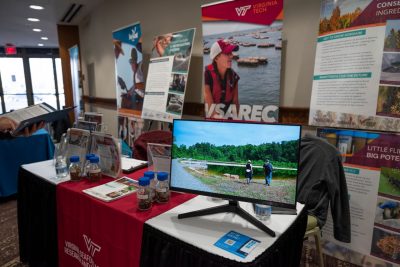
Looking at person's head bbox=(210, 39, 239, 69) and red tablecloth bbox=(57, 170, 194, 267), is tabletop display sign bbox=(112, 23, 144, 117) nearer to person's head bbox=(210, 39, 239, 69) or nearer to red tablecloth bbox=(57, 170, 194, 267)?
person's head bbox=(210, 39, 239, 69)

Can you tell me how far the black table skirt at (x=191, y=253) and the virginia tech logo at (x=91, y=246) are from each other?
34 cm

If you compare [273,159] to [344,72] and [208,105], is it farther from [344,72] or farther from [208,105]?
[208,105]

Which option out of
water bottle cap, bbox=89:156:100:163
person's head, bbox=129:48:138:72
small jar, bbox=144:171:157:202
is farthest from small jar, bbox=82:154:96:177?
person's head, bbox=129:48:138:72

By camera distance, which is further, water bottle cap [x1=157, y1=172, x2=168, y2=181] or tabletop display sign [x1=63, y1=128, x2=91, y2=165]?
tabletop display sign [x1=63, y1=128, x2=91, y2=165]

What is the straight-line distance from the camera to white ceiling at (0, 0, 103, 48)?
397cm

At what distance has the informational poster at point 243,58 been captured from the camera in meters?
2.05

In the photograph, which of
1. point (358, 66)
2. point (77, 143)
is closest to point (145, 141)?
point (77, 143)

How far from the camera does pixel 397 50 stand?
5.12ft

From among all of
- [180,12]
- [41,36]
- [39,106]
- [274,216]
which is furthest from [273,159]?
[41,36]

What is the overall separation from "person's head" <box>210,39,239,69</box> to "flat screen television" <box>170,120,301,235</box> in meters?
1.40

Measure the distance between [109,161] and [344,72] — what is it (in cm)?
170

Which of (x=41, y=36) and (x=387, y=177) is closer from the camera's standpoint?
(x=387, y=177)

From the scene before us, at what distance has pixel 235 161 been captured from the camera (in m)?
1.00

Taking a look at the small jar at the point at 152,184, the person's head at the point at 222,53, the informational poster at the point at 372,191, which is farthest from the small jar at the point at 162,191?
the person's head at the point at 222,53
